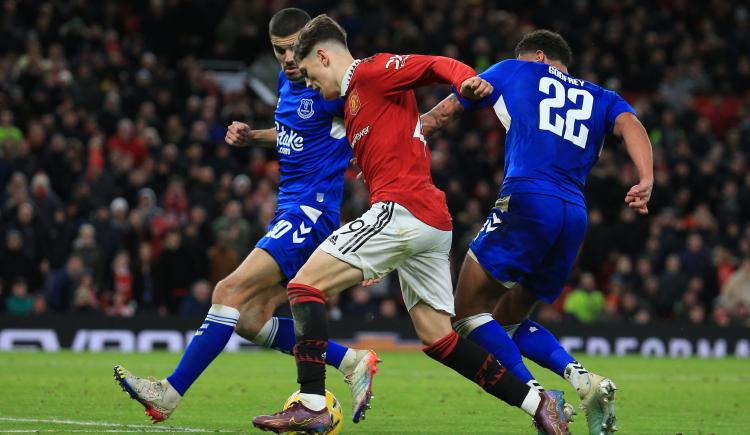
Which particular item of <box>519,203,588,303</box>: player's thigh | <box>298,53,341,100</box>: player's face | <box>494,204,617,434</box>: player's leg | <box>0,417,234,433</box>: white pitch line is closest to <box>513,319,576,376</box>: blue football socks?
<box>494,204,617,434</box>: player's leg

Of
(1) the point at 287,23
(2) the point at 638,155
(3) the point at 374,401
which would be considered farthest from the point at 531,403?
(3) the point at 374,401

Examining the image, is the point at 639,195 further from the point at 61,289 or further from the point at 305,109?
the point at 61,289

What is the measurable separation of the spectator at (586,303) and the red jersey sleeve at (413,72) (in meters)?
13.9

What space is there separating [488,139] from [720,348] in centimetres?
564

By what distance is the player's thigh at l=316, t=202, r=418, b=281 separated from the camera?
7.14 metres

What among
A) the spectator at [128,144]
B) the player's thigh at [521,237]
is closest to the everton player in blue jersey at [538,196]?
the player's thigh at [521,237]

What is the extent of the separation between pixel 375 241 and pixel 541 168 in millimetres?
1267

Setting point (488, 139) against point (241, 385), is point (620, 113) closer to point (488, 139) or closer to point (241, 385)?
point (241, 385)

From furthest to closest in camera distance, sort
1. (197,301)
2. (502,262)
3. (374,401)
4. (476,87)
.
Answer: (197,301) < (374,401) < (502,262) < (476,87)

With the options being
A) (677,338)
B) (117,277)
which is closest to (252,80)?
(117,277)

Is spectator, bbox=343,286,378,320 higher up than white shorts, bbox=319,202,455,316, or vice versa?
white shorts, bbox=319,202,455,316

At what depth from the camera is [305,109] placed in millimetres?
8836

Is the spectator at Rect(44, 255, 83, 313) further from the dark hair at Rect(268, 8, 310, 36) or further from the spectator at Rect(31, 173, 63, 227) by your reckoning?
the dark hair at Rect(268, 8, 310, 36)

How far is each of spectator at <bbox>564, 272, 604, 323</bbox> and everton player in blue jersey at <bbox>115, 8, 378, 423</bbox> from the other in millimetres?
12304
